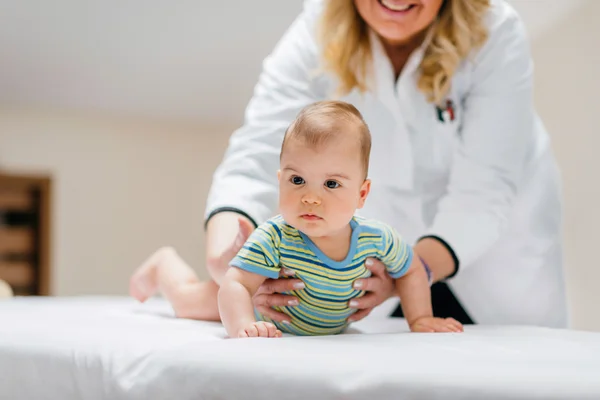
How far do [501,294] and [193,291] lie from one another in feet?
2.31

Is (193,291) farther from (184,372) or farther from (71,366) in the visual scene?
(184,372)

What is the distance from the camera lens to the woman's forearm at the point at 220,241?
1396mm

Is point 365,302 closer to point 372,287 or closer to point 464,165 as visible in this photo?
point 372,287

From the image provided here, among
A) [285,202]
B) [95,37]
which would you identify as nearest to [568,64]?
[95,37]

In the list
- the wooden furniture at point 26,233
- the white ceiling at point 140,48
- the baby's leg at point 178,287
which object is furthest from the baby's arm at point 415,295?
the wooden furniture at point 26,233

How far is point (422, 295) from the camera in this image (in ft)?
4.28

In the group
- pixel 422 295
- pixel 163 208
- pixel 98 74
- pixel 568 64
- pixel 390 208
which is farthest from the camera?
pixel 163 208

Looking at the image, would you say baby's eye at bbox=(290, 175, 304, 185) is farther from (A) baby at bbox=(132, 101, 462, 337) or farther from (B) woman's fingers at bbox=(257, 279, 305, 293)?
(B) woman's fingers at bbox=(257, 279, 305, 293)

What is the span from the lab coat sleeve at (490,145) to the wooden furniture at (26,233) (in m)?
3.37

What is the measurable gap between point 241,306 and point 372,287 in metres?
0.24

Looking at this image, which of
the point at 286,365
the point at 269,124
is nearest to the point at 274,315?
the point at 286,365

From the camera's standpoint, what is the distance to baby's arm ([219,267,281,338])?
41.9 inches

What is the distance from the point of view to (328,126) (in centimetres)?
110

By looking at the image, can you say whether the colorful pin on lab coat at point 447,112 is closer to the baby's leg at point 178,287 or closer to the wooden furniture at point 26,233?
the baby's leg at point 178,287
